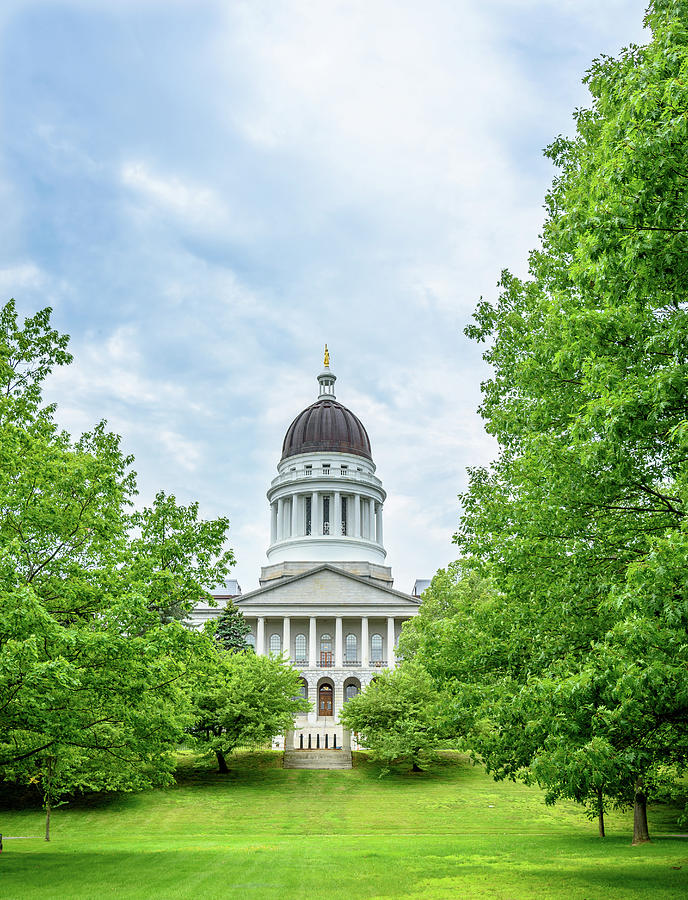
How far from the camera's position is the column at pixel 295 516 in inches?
3529

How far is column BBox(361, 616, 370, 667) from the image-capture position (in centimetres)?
7294

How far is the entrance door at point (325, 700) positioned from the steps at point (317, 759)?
25497 mm

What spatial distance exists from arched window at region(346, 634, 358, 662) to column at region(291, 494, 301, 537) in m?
16.5

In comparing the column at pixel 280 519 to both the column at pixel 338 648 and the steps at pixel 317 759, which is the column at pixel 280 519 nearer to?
the column at pixel 338 648

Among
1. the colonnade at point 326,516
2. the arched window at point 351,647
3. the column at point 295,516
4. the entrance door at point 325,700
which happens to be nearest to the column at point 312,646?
the entrance door at point 325,700

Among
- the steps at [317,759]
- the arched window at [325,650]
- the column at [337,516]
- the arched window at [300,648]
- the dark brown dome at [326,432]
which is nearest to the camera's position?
the steps at [317,759]

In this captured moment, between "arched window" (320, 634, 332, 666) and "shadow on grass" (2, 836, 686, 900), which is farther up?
"arched window" (320, 634, 332, 666)

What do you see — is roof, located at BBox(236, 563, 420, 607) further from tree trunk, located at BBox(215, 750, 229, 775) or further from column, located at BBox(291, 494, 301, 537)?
tree trunk, located at BBox(215, 750, 229, 775)

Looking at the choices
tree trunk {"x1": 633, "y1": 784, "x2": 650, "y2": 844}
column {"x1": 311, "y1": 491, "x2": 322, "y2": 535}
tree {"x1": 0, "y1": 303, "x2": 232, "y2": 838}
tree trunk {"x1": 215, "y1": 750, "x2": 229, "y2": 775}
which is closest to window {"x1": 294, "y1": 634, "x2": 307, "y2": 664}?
column {"x1": 311, "y1": 491, "x2": 322, "y2": 535}

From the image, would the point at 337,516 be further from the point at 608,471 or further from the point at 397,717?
the point at 608,471

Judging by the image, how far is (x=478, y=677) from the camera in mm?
14562

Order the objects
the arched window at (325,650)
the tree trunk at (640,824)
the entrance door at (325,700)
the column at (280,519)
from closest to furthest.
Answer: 1. the tree trunk at (640,824)
2. the entrance door at (325,700)
3. the arched window at (325,650)
4. the column at (280,519)

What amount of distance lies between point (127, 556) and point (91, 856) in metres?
8.44

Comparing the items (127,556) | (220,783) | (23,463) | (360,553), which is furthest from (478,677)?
(360,553)
